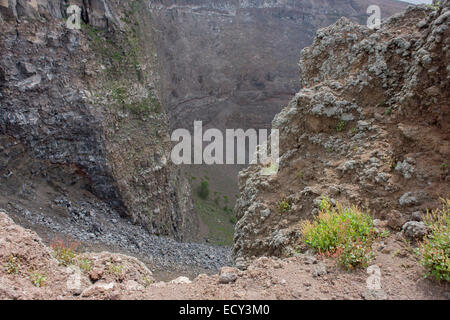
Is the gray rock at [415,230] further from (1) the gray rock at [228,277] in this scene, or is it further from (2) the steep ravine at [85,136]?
(2) the steep ravine at [85,136]

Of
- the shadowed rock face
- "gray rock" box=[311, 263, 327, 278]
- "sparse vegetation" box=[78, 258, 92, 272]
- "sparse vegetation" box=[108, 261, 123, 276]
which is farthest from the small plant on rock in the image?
the shadowed rock face

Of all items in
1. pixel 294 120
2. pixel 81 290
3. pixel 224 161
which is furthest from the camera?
pixel 224 161

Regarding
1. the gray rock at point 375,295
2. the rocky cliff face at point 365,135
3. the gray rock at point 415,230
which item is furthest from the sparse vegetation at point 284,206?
the gray rock at point 375,295

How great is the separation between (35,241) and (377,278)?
5.19 m

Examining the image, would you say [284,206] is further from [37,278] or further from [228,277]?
[37,278]

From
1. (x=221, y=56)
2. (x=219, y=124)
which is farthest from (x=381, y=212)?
(x=221, y=56)

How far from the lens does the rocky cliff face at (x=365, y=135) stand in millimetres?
5191

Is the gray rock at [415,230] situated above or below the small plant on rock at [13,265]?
above

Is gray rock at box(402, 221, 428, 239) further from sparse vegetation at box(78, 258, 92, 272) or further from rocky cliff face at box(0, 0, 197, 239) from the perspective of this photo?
rocky cliff face at box(0, 0, 197, 239)

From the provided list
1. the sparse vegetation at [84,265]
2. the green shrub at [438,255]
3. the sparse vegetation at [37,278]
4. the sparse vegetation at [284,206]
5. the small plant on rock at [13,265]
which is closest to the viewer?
the green shrub at [438,255]

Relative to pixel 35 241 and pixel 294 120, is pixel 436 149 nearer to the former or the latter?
pixel 294 120

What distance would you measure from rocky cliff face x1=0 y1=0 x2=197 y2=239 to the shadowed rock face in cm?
1790

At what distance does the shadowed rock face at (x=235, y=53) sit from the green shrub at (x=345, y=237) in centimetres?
3642

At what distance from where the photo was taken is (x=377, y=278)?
3.84m
